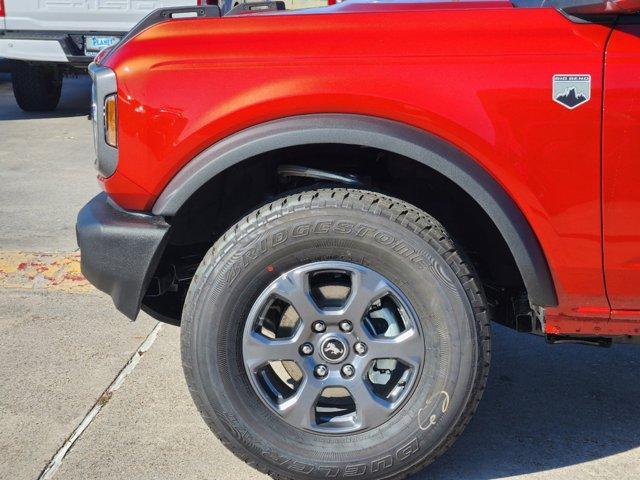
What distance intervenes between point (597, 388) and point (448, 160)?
1.53 metres

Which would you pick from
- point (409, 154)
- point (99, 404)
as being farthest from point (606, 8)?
point (99, 404)

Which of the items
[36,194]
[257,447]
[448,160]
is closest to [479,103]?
[448,160]

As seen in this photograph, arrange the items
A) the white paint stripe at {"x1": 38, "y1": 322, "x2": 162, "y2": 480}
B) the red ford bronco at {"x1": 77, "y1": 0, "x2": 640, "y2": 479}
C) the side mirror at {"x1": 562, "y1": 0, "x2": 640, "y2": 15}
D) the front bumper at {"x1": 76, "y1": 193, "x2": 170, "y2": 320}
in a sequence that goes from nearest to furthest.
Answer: the side mirror at {"x1": 562, "y1": 0, "x2": 640, "y2": 15} < the red ford bronco at {"x1": 77, "y1": 0, "x2": 640, "y2": 479} < the front bumper at {"x1": 76, "y1": 193, "x2": 170, "y2": 320} < the white paint stripe at {"x1": 38, "y1": 322, "x2": 162, "y2": 480}

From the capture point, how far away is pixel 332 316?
2793 mm

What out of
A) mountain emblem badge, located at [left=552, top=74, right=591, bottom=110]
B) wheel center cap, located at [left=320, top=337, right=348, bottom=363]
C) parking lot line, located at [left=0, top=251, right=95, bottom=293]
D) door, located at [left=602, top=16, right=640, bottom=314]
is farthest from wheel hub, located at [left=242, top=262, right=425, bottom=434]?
parking lot line, located at [left=0, top=251, right=95, bottom=293]

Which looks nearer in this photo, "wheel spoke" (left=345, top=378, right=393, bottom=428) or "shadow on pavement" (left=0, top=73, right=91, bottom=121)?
"wheel spoke" (left=345, top=378, right=393, bottom=428)

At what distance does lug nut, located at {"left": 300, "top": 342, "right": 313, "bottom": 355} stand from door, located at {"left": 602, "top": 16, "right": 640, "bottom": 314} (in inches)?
36.1

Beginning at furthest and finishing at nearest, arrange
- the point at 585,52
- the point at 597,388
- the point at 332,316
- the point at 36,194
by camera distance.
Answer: the point at 36,194
the point at 597,388
the point at 332,316
the point at 585,52

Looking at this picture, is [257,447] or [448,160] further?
[257,447]

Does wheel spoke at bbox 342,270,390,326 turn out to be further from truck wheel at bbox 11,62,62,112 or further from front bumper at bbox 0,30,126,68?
truck wheel at bbox 11,62,62,112

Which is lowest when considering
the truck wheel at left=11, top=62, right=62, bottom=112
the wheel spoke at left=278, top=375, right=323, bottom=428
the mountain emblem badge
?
the truck wheel at left=11, top=62, right=62, bottom=112

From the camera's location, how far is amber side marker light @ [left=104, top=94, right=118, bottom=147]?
113 inches

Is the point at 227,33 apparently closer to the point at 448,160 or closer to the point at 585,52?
the point at 448,160

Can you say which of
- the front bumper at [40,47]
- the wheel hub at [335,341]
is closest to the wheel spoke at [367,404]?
the wheel hub at [335,341]
